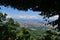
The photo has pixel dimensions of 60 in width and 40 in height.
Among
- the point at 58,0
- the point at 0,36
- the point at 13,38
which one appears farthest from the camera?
the point at 13,38

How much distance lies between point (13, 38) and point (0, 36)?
1.90 metres

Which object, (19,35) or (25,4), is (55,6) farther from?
(19,35)

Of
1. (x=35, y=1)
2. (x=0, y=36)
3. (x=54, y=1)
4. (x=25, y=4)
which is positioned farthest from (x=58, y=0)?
(x=0, y=36)

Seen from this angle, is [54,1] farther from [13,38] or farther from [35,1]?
[13,38]

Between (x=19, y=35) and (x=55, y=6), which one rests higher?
(x=55, y=6)

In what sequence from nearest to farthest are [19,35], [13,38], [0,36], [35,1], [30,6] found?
[35,1] → [30,6] → [0,36] → [13,38] → [19,35]

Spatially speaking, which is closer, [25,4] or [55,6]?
[55,6]

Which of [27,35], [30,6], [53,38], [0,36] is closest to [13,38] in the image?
[0,36]

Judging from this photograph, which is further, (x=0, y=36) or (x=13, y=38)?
(x=13, y=38)

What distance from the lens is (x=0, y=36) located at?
17312 millimetres

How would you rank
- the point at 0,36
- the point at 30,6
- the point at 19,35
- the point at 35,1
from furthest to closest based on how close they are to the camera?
the point at 19,35 → the point at 0,36 → the point at 30,6 → the point at 35,1

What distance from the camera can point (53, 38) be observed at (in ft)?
47.3

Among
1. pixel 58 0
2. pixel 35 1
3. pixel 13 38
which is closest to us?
pixel 58 0

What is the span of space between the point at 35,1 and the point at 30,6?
1.27 feet
